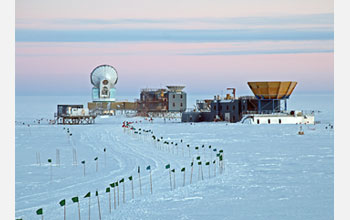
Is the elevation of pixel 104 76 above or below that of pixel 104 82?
above

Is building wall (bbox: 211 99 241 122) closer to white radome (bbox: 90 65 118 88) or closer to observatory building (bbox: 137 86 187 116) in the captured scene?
observatory building (bbox: 137 86 187 116)

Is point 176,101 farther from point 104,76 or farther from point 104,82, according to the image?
point 104,76

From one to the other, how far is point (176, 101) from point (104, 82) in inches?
440

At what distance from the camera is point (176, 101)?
75938mm

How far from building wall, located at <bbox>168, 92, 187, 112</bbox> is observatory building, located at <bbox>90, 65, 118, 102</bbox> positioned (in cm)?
896

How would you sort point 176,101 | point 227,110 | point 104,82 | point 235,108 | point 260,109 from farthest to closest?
point 104,82 < point 176,101 < point 227,110 < point 235,108 < point 260,109

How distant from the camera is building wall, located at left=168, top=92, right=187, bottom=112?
2975 inches

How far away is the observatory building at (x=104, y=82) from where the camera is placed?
7688cm

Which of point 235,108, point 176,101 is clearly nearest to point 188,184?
point 235,108

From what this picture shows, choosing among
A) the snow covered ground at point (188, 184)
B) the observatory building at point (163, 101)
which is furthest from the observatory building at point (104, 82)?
the snow covered ground at point (188, 184)

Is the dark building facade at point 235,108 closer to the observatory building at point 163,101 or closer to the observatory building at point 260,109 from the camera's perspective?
the observatory building at point 260,109

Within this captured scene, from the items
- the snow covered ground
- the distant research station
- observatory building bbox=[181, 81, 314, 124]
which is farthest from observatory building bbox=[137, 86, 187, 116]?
the snow covered ground
